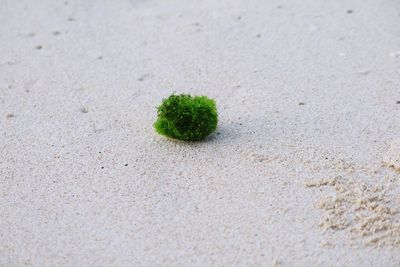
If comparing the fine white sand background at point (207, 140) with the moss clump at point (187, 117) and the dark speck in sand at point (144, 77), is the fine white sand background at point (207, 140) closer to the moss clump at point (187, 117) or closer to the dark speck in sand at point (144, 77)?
the dark speck in sand at point (144, 77)

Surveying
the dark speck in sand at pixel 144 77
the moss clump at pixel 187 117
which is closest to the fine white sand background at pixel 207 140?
the dark speck in sand at pixel 144 77

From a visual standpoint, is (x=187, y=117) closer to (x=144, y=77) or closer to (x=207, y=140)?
(x=207, y=140)

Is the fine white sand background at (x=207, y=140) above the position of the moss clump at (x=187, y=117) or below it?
below

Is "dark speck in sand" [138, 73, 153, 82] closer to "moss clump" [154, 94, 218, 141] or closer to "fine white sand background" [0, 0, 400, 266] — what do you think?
"fine white sand background" [0, 0, 400, 266]

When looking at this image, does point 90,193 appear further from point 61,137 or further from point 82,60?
point 82,60

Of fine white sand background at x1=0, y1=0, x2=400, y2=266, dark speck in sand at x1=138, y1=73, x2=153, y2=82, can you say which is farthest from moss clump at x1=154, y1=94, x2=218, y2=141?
dark speck in sand at x1=138, y1=73, x2=153, y2=82

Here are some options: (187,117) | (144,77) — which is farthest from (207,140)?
(144,77)
